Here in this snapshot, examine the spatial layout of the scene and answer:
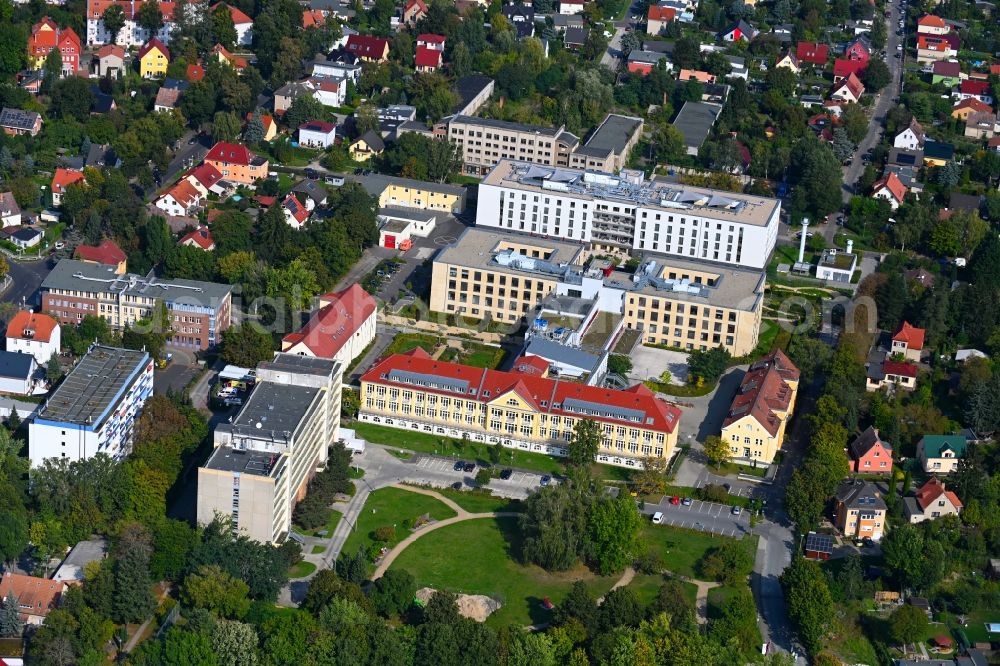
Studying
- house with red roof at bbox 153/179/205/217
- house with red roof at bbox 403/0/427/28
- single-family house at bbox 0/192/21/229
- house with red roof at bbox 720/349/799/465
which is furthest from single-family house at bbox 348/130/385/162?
house with red roof at bbox 720/349/799/465

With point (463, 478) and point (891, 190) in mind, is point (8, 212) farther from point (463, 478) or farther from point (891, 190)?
point (891, 190)

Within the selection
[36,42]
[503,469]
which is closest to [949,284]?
[503,469]

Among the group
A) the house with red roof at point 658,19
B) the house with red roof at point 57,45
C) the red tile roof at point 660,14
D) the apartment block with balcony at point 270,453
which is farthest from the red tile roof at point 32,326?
the red tile roof at point 660,14

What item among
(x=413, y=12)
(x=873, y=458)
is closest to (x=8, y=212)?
(x=413, y=12)

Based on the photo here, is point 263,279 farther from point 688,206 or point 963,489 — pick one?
point 963,489

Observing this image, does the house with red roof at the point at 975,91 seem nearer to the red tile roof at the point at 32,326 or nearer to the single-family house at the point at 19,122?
the single-family house at the point at 19,122

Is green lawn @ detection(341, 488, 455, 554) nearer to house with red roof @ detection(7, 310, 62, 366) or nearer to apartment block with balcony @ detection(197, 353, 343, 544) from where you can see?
apartment block with balcony @ detection(197, 353, 343, 544)
